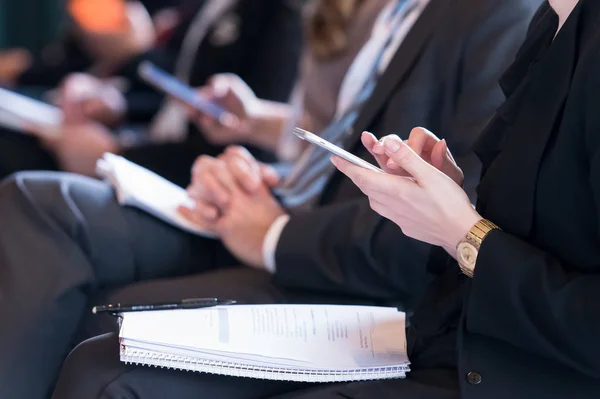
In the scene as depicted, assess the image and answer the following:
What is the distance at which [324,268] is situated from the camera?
3.63ft

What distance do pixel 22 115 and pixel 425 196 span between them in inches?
64.5

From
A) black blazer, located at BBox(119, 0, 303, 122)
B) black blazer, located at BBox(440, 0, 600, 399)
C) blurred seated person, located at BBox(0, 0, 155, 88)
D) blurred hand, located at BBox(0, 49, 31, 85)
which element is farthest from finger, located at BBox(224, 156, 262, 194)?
blurred hand, located at BBox(0, 49, 31, 85)

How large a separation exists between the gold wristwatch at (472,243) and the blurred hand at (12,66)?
2349mm

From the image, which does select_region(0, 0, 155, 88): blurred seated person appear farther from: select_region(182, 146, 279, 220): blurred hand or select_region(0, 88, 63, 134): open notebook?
select_region(182, 146, 279, 220): blurred hand

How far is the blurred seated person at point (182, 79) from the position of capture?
1.97 m

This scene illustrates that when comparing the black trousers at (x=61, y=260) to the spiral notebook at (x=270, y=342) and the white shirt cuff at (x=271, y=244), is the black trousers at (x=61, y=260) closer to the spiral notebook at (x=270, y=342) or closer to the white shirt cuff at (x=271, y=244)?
the white shirt cuff at (x=271, y=244)

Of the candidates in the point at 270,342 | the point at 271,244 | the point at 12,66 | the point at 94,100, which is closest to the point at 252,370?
the point at 270,342

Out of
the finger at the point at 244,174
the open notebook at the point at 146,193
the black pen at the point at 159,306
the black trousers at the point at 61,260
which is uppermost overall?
the black pen at the point at 159,306

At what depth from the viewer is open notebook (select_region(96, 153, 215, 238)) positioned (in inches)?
49.0

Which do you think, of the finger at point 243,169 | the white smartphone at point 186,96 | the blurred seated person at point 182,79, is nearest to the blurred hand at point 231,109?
the white smartphone at point 186,96

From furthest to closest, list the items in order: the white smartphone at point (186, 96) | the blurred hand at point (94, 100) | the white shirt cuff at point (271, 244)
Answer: the blurred hand at point (94, 100)
the white smartphone at point (186, 96)
the white shirt cuff at point (271, 244)

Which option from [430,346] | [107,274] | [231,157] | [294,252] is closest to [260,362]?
[430,346]

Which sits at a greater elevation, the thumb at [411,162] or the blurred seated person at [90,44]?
the thumb at [411,162]

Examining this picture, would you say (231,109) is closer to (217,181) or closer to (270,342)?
(217,181)
